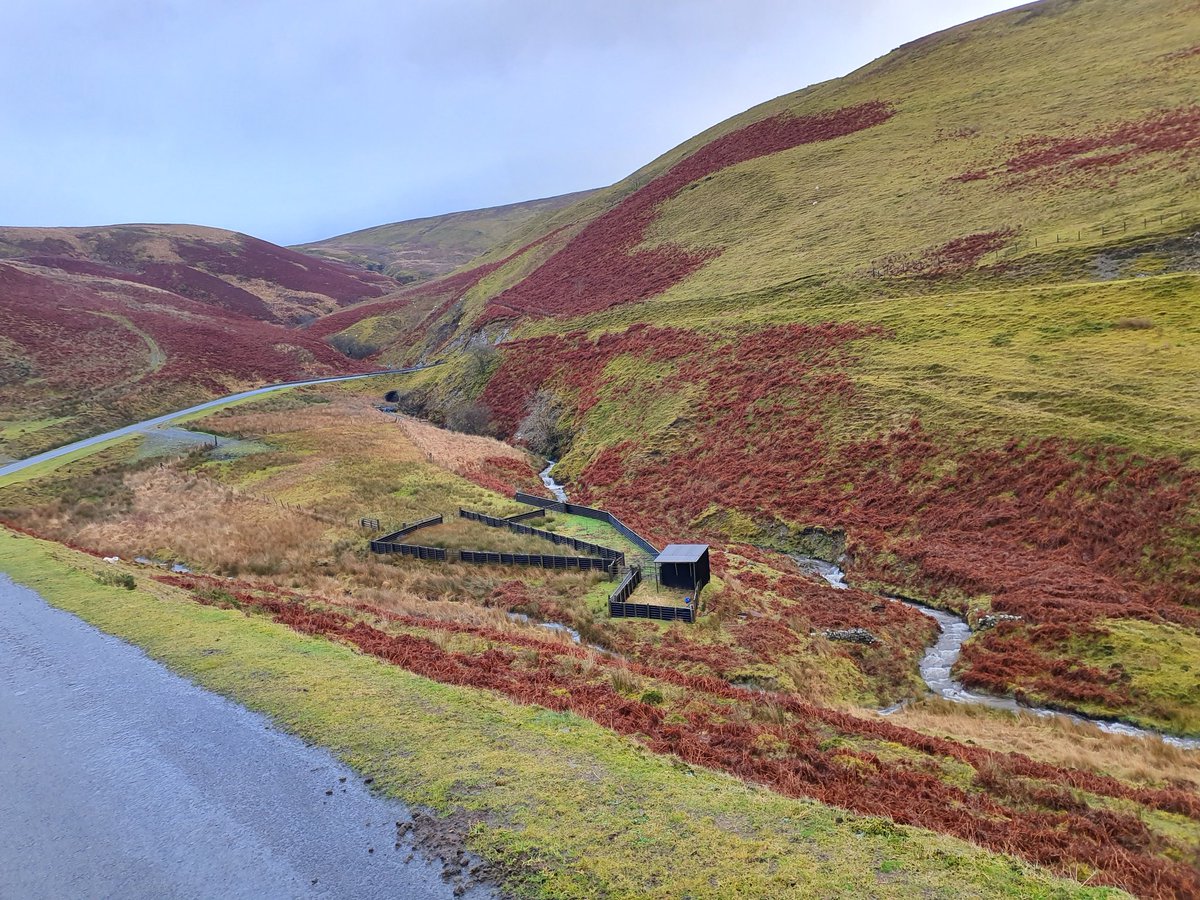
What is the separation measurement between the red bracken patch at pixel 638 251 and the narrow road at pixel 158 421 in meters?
17.9

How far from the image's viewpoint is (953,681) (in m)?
21.2

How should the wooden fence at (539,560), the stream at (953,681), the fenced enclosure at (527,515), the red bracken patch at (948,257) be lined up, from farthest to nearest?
the red bracken patch at (948,257), the fenced enclosure at (527,515), the wooden fence at (539,560), the stream at (953,681)

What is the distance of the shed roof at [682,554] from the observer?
25062 millimetres

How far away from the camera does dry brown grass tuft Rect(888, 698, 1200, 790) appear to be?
14094 mm

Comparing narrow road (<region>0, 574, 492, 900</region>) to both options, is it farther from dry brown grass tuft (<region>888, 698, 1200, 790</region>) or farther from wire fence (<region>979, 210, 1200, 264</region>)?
wire fence (<region>979, 210, 1200, 264</region>)

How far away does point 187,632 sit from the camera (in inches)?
639

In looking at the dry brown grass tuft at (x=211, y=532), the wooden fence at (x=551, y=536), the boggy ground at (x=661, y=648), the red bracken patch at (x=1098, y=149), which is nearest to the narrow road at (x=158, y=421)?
the boggy ground at (x=661, y=648)

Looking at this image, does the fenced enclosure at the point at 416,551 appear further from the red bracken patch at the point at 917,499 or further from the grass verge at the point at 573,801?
the grass verge at the point at 573,801

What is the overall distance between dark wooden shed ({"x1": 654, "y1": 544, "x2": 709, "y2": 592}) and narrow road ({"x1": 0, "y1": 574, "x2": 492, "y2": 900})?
53.5 feet

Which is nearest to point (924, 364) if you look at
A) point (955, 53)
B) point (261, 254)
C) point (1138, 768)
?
point (1138, 768)

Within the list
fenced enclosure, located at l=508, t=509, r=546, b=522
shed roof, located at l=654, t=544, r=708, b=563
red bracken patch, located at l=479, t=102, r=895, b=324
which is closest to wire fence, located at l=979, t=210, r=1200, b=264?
red bracken patch, located at l=479, t=102, r=895, b=324

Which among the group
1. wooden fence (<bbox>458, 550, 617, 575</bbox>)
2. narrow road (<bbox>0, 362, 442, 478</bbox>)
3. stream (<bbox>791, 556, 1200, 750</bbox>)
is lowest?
stream (<bbox>791, 556, 1200, 750</bbox>)

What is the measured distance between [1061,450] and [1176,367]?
7278 mm

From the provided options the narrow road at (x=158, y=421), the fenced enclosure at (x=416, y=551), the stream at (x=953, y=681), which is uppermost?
the narrow road at (x=158, y=421)
